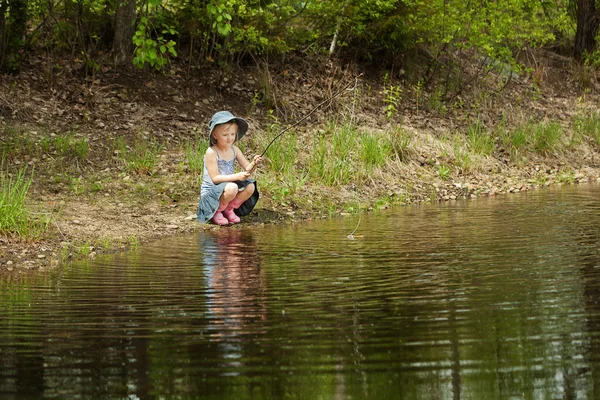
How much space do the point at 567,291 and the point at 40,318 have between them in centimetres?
330

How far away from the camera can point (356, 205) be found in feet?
39.4

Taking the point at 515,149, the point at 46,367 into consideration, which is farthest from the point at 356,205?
the point at 46,367

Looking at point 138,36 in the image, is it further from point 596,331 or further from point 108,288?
point 596,331

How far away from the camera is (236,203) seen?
35.0ft

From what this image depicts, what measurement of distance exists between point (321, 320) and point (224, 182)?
5278 mm

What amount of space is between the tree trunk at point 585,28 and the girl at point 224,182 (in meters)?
13.7

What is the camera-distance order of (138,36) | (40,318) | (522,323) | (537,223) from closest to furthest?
1. (522,323)
2. (40,318)
3. (537,223)
4. (138,36)

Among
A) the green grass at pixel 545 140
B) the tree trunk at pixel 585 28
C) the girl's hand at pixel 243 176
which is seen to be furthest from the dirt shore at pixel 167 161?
the tree trunk at pixel 585 28

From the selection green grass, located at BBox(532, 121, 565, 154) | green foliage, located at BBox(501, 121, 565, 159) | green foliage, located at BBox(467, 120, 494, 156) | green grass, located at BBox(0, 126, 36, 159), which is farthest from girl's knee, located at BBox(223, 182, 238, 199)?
green grass, located at BBox(532, 121, 565, 154)

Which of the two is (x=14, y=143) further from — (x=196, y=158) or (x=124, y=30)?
(x=124, y=30)

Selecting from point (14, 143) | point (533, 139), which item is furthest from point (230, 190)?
point (533, 139)

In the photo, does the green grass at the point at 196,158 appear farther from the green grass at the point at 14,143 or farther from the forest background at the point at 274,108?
the green grass at the point at 14,143

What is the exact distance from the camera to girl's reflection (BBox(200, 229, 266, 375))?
4.96 meters

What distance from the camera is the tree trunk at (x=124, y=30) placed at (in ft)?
51.0
